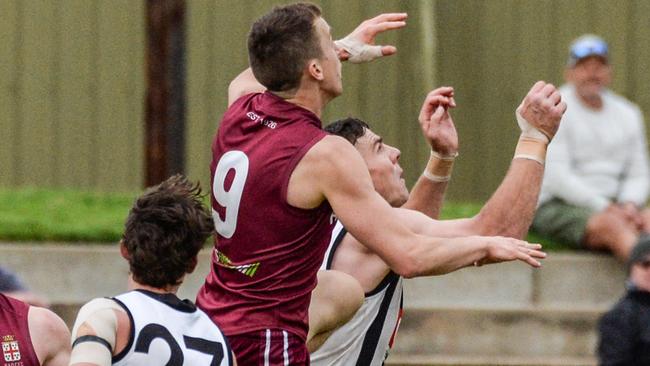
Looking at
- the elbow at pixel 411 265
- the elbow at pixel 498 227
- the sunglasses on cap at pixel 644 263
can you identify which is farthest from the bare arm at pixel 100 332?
the sunglasses on cap at pixel 644 263

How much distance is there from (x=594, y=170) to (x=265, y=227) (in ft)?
19.2

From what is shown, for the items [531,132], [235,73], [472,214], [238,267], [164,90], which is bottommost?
[472,214]

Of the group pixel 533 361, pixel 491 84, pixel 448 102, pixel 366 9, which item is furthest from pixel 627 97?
pixel 448 102

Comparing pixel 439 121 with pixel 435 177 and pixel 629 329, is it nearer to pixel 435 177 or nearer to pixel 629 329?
pixel 435 177

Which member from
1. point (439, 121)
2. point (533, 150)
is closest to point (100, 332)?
point (533, 150)

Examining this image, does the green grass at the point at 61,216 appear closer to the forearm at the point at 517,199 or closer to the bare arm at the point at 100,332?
the forearm at the point at 517,199

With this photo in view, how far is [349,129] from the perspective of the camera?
5512mm

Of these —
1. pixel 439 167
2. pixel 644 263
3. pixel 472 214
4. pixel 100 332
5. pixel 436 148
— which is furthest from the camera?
pixel 472 214

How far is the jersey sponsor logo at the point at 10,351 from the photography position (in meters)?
4.56

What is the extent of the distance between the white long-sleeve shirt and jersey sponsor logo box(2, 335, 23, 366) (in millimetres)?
5956

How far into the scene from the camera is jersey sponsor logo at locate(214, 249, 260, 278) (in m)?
4.84

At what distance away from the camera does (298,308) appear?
16.1 feet

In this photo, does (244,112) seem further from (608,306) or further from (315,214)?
(608,306)

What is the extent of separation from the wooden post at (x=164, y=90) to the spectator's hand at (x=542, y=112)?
20.0 feet
